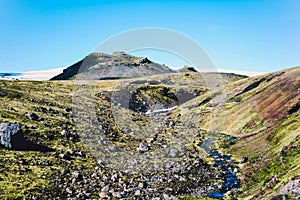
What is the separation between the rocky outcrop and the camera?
4619 centimetres

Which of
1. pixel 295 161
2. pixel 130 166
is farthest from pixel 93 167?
pixel 295 161

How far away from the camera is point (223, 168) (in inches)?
2109

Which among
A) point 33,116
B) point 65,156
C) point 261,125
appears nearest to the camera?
point 65,156

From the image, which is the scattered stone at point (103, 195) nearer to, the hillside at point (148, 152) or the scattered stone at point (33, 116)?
the hillside at point (148, 152)

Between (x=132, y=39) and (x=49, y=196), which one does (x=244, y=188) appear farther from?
(x=132, y=39)

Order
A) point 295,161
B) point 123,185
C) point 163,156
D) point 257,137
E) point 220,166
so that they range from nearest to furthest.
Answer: point 295,161 → point 123,185 → point 220,166 → point 163,156 → point 257,137

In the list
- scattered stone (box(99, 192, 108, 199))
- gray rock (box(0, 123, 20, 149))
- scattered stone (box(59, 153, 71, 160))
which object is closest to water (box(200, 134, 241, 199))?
scattered stone (box(99, 192, 108, 199))

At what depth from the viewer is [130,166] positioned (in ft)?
165

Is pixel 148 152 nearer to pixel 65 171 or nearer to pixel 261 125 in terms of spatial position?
pixel 65 171

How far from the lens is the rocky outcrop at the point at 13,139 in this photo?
1818 inches

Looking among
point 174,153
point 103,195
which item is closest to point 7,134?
point 103,195

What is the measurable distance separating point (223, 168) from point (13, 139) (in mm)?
31841

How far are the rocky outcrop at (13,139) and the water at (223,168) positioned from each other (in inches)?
1040

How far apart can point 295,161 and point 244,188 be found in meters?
7.11
